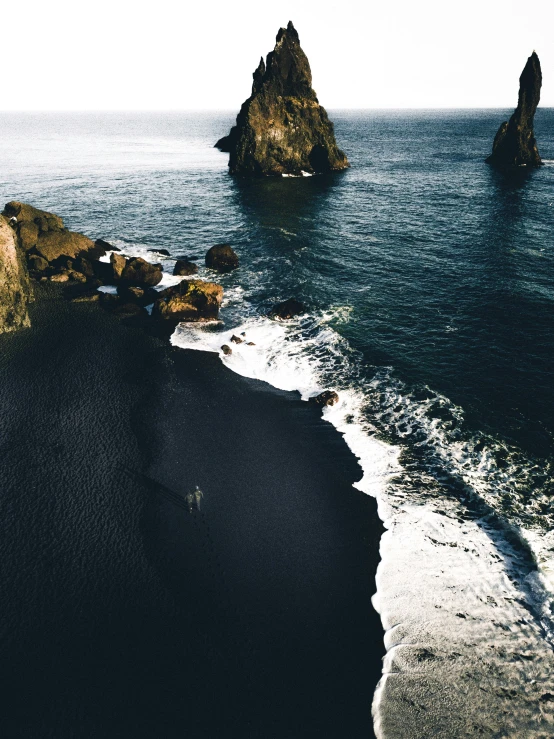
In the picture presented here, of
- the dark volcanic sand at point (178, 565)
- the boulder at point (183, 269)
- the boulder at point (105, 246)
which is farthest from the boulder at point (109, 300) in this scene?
the boulder at point (105, 246)

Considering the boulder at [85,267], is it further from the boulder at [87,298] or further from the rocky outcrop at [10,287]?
→ the rocky outcrop at [10,287]

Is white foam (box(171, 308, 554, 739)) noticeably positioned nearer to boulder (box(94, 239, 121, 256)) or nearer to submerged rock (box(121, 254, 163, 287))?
submerged rock (box(121, 254, 163, 287))

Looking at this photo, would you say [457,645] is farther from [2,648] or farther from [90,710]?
[2,648]

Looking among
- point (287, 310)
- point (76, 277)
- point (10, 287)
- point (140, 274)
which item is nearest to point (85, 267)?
point (76, 277)

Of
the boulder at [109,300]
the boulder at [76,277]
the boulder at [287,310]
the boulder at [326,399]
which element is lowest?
the boulder at [326,399]

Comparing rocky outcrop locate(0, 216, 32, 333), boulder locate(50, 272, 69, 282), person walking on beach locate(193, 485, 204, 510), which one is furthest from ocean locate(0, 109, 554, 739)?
rocky outcrop locate(0, 216, 32, 333)

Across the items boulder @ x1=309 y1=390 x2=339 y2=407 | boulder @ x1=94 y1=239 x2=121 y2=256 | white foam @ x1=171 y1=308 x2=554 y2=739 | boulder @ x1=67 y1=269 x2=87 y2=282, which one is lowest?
white foam @ x1=171 y1=308 x2=554 y2=739
